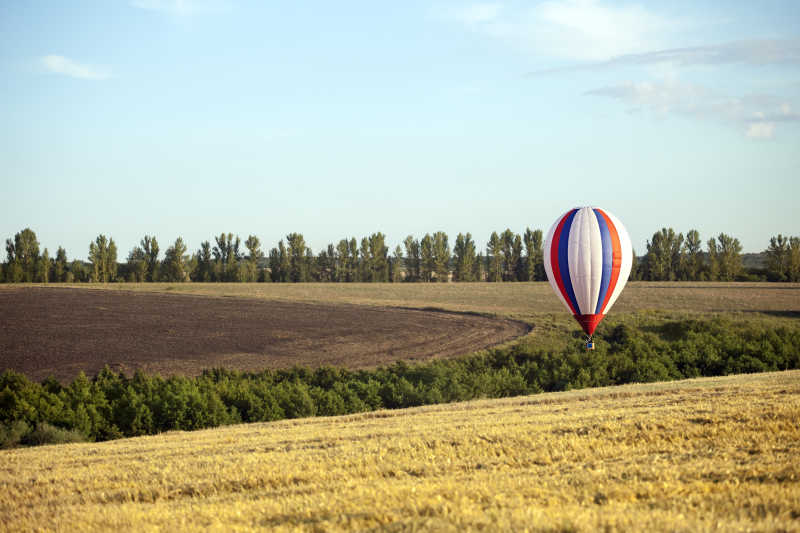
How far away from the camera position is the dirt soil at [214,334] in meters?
34.7

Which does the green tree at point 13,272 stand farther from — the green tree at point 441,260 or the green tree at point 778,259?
the green tree at point 778,259

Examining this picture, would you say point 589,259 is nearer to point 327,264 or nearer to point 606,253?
point 606,253

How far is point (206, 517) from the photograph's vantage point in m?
7.26

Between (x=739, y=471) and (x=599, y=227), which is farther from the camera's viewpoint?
(x=599, y=227)

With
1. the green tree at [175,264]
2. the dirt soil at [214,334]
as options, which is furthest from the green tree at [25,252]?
the dirt soil at [214,334]

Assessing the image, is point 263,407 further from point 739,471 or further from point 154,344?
point 154,344

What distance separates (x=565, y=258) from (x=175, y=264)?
88254 millimetres

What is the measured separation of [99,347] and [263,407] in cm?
1984

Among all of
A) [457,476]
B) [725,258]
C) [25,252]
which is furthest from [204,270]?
[457,476]

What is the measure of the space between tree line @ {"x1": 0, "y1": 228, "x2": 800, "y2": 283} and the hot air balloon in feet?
266

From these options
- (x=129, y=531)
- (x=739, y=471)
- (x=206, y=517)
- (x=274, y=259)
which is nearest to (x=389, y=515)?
(x=206, y=517)

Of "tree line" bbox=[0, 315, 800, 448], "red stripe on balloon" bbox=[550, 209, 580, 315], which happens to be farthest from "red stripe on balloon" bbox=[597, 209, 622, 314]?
"tree line" bbox=[0, 315, 800, 448]

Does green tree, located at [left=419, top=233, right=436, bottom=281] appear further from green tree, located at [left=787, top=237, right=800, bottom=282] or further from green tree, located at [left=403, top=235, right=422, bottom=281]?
green tree, located at [left=787, top=237, right=800, bottom=282]

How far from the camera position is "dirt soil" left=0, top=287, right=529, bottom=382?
1367 inches
